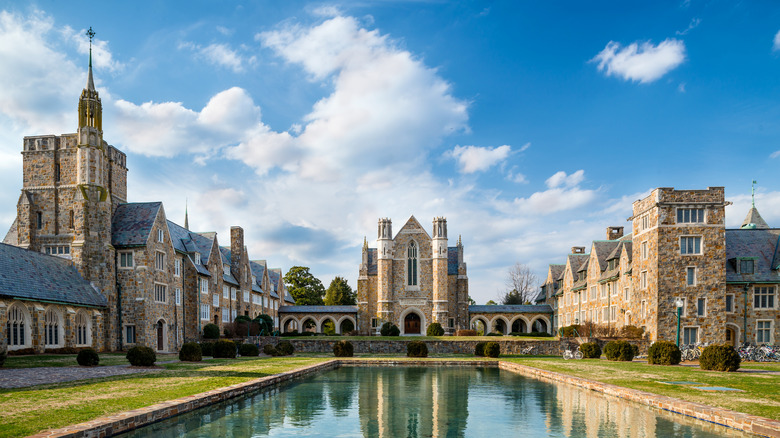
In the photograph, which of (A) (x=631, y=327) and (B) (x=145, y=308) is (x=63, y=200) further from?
(A) (x=631, y=327)

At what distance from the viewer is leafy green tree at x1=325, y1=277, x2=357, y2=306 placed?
3209 inches

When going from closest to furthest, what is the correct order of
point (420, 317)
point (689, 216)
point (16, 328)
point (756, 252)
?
1. point (16, 328)
2. point (689, 216)
3. point (756, 252)
4. point (420, 317)

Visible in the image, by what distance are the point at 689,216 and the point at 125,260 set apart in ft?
123

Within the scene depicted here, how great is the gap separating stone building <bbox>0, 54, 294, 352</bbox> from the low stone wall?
31.2ft

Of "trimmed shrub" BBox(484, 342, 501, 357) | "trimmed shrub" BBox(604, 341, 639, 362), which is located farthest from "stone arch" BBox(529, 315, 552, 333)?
"trimmed shrub" BBox(604, 341, 639, 362)

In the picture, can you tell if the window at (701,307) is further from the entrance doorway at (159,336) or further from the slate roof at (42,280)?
the slate roof at (42,280)

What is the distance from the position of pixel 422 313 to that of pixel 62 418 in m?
52.8

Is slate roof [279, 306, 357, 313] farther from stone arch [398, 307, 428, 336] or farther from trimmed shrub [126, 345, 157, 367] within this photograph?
trimmed shrub [126, 345, 157, 367]

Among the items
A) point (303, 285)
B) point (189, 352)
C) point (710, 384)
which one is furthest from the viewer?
point (303, 285)

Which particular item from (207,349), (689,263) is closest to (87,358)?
(207,349)

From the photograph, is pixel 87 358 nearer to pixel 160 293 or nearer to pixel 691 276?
pixel 160 293

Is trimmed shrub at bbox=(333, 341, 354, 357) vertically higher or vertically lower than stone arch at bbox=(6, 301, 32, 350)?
lower

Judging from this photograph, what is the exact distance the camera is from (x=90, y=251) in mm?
36406

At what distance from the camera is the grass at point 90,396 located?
10.9 meters
